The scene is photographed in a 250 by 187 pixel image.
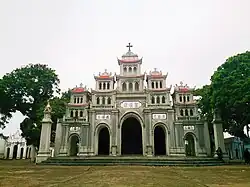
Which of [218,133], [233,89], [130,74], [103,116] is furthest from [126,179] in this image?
[130,74]

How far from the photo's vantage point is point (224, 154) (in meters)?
20.3

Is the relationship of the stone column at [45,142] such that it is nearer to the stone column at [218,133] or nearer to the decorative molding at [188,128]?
the decorative molding at [188,128]

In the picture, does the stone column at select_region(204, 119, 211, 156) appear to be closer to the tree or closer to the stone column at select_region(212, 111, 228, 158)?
the stone column at select_region(212, 111, 228, 158)

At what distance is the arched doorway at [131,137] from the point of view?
31969 millimetres

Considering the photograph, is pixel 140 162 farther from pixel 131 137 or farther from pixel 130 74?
pixel 130 74

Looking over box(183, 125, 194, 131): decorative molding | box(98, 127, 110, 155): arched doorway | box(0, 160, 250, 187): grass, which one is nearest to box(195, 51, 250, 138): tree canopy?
box(183, 125, 194, 131): decorative molding

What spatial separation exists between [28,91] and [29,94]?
0.51 metres

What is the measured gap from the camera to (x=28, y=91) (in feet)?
99.2

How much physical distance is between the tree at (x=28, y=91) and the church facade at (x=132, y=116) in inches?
152

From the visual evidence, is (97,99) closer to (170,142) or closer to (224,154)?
(170,142)

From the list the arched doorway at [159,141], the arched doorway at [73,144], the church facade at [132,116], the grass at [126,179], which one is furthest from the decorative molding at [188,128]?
the grass at [126,179]

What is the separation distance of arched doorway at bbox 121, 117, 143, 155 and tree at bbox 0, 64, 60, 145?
442 inches

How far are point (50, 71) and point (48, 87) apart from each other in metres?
2.32

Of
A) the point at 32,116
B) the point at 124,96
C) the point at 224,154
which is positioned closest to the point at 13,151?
the point at 32,116
